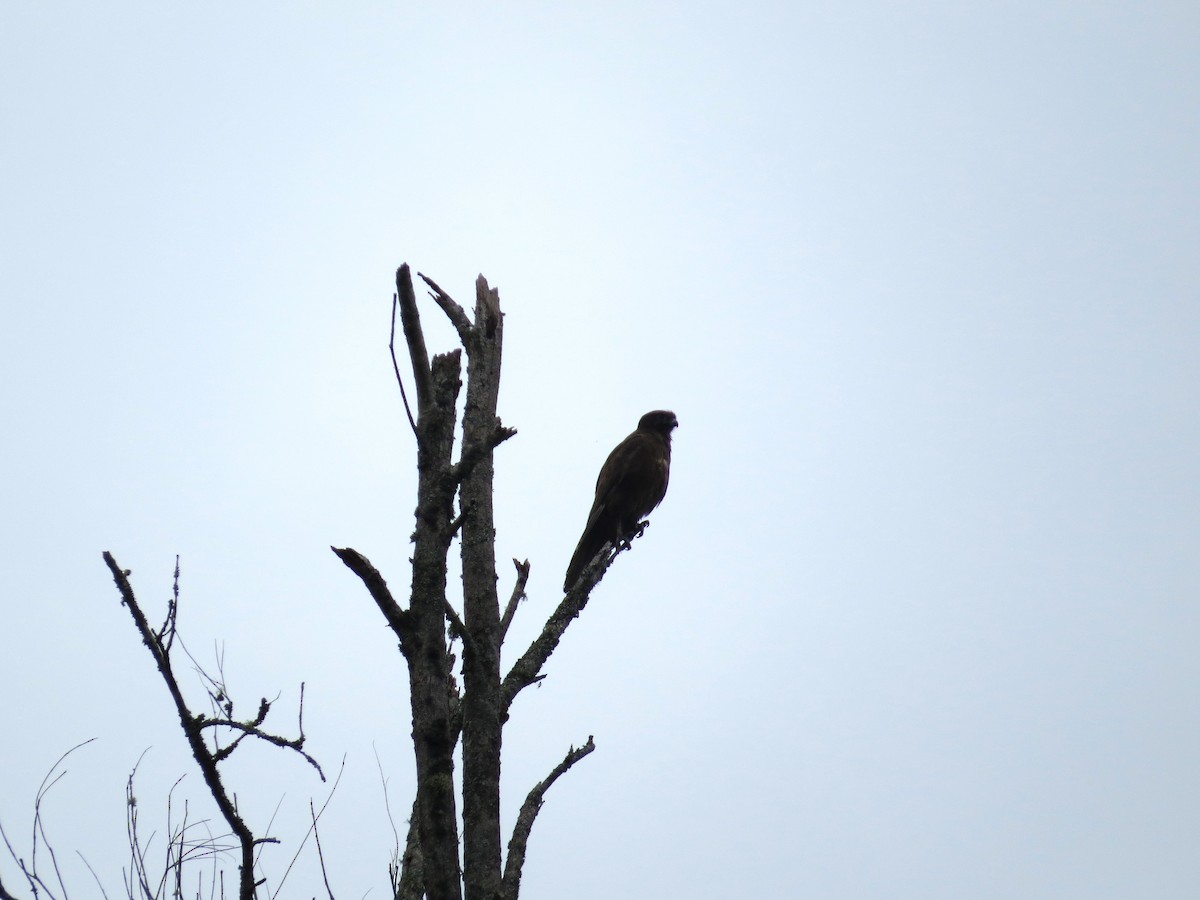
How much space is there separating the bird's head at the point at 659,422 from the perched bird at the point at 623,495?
0.66 m

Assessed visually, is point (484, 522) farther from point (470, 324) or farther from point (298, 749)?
point (298, 749)

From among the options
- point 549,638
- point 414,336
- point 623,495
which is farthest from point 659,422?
point 414,336

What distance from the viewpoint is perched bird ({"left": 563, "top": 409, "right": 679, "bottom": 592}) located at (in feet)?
28.6

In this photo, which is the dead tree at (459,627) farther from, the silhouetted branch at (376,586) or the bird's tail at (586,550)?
the bird's tail at (586,550)

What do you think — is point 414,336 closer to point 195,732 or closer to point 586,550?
point 195,732

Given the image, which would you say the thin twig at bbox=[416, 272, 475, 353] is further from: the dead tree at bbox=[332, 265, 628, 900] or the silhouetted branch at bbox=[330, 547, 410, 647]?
the silhouetted branch at bbox=[330, 547, 410, 647]

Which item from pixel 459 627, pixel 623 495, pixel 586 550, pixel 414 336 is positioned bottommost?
pixel 459 627

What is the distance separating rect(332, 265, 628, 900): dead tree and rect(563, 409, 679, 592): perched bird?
301 cm

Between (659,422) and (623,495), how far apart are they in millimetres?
1395

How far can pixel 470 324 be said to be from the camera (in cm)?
470

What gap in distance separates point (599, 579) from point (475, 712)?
200 cm

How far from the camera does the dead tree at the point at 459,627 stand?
3.19 meters

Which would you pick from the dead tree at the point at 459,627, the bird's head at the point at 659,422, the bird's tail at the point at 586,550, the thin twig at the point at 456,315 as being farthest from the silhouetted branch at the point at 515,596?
the bird's head at the point at 659,422

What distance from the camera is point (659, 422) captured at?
396 inches
